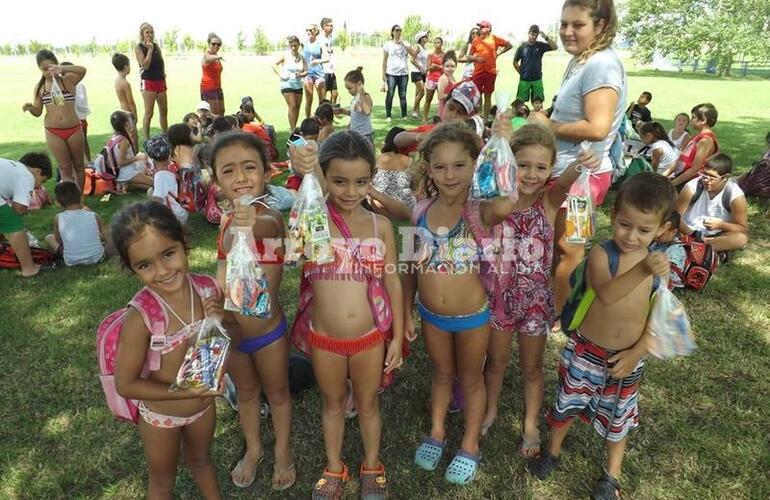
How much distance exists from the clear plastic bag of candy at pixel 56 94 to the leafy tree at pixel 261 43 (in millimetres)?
90537

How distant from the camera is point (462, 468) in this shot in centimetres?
262

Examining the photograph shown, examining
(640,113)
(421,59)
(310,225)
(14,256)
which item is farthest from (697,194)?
(421,59)

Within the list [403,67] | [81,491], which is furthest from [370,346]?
[403,67]

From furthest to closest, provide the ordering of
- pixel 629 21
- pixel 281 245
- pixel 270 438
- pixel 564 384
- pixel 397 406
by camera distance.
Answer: pixel 629 21 < pixel 397 406 < pixel 270 438 < pixel 564 384 < pixel 281 245

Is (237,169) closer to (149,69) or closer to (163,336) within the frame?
(163,336)

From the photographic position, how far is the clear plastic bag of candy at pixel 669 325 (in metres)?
2.07

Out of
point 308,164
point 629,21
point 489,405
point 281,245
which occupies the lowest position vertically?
point 489,405

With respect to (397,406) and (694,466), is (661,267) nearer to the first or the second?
(694,466)

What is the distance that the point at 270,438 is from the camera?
2.88 meters

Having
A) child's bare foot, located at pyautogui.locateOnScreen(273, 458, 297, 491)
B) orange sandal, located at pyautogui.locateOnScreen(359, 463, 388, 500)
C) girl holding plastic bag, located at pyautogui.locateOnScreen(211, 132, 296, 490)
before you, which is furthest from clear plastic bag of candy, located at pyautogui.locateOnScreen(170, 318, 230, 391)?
orange sandal, located at pyautogui.locateOnScreen(359, 463, 388, 500)

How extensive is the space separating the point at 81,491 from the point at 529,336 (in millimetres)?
2495

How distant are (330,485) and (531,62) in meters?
10.1

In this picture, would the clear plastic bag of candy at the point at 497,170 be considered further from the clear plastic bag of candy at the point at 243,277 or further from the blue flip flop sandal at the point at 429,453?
the blue flip flop sandal at the point at 429,453

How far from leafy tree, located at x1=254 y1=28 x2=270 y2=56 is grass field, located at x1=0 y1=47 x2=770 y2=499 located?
9342 cm
